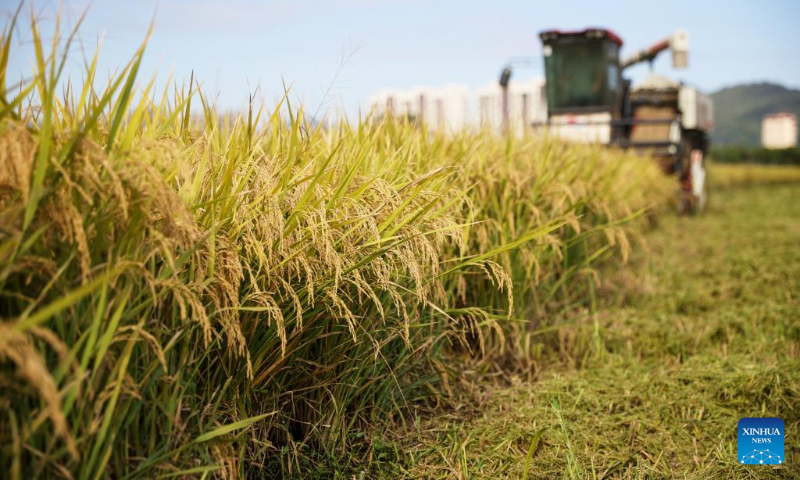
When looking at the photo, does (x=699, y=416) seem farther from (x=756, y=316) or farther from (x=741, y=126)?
(x=741, y=126)

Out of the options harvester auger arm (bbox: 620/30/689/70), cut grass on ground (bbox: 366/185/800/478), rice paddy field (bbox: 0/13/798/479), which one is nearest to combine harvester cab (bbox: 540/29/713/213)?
harvester auger arm (bbox: 620/30/689/70)

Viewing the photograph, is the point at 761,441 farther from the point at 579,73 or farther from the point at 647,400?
the point at 579,73

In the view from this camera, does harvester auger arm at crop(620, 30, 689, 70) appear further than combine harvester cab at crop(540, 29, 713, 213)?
Yes

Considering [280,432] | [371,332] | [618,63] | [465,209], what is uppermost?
[618,63]

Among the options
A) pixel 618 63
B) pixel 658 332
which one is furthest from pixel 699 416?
pixel 618 63

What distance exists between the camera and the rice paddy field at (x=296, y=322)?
1.24 metres

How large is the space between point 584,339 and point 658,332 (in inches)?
20.4

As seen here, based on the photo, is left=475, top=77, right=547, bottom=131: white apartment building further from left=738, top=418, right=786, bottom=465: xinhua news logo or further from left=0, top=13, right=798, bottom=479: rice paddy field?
left=738, top=418, right=786, bottom=465: xinhua news logo

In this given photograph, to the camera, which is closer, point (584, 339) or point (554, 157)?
point (584, 339)

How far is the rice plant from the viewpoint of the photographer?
3.96ft

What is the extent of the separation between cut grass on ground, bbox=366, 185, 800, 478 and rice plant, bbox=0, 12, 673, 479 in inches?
10.7

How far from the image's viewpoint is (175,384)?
1.49 meters

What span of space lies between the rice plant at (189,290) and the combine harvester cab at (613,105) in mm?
7129

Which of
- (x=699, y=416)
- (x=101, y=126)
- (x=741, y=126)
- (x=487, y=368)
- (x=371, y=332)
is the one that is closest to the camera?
(x=101, y=126)
